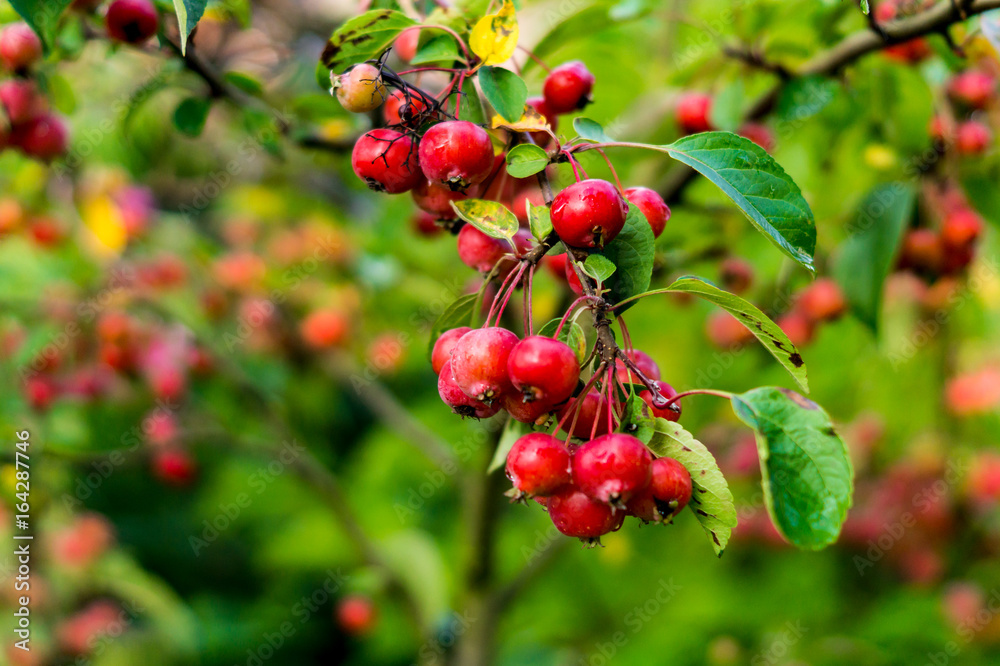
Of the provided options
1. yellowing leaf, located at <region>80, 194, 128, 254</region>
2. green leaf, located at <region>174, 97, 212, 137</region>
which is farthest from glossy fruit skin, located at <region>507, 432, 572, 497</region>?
yellowing leaf, located at <region>80, 194, 128, 254</region>

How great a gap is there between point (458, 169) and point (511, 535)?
238cm

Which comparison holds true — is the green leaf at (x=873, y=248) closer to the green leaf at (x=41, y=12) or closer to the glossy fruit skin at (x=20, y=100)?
the green leaf at (x=41, y=12)

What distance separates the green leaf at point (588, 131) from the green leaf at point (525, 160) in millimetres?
64

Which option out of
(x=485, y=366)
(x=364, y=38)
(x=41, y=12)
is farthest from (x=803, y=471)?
(x=41, y=12)

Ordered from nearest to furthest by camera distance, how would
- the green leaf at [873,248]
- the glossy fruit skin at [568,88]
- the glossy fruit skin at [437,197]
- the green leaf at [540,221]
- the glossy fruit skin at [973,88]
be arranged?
the green leaf at [540,221]
the glossy fruit skin at [437,197]
the glossy fruit skin at [568,88]
the green leaf at [873,248]
the glossy fruit skin at [973,88]

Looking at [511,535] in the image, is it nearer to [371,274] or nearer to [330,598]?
[371,274]

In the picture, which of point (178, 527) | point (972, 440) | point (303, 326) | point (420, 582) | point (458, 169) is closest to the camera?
point (458, 169)

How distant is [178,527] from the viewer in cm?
426

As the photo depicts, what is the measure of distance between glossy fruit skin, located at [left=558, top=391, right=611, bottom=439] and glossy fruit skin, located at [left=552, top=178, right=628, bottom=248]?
0.16 m

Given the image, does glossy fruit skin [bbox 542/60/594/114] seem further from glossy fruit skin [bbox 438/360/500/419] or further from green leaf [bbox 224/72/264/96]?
green leaf [bbox 224/72/264/96]

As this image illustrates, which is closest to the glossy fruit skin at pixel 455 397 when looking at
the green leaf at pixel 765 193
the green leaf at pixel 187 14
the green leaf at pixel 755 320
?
the green leaf at pixel 755 320

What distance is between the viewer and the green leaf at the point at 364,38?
81 centimetres

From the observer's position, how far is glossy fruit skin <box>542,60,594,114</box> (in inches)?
36.7

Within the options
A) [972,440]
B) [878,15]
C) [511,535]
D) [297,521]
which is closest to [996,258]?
[972,440]
